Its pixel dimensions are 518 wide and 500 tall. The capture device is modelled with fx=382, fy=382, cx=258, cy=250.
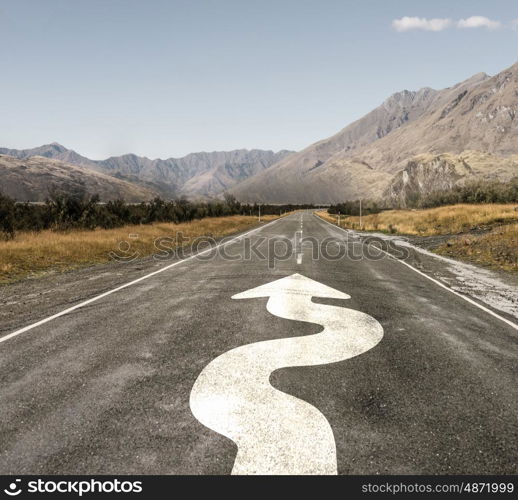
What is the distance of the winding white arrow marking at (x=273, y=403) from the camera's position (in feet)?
7.39

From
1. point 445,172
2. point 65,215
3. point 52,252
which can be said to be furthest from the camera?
point 445,172

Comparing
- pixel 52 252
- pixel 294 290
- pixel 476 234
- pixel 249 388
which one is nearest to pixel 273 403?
pixel 249 388

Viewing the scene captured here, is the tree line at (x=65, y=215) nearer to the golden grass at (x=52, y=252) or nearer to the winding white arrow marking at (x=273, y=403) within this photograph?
the golden grass at (x=52, y=252)

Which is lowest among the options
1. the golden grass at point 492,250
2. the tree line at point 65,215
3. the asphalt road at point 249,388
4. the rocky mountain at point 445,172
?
the golden grass at point 492,250

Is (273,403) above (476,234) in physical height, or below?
above

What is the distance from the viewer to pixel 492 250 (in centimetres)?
1466

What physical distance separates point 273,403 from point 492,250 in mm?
14779

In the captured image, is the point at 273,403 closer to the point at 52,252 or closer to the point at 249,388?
the point at 249,388

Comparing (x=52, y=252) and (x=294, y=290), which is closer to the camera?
(x=294, y=290)

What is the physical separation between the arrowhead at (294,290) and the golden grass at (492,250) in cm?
744

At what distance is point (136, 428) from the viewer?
8.40ft

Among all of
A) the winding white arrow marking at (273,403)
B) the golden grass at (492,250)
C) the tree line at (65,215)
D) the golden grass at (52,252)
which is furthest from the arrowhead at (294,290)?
the tree line at (65,215)
